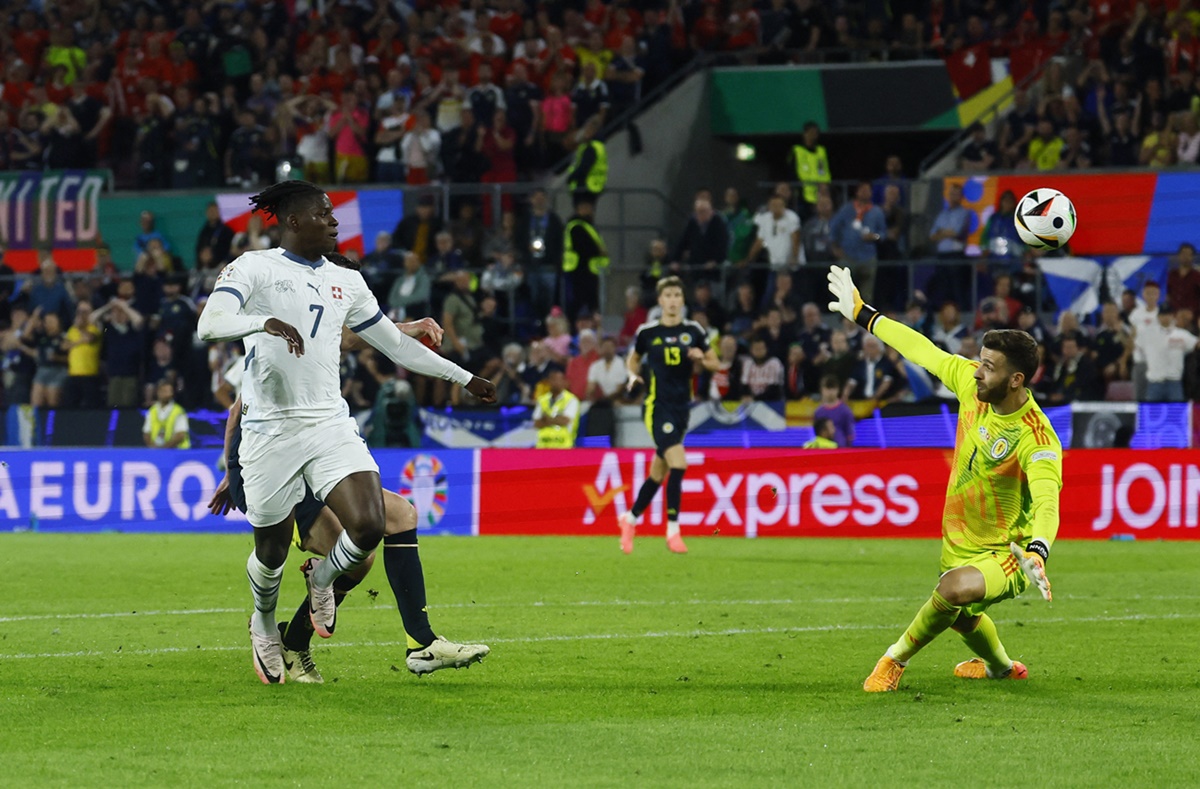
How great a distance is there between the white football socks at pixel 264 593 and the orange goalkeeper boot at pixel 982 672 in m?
3.27

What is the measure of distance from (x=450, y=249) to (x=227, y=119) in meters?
5.71

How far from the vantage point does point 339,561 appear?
26.8ft

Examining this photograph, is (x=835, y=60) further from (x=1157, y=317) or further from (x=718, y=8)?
(x=1157, y=317)

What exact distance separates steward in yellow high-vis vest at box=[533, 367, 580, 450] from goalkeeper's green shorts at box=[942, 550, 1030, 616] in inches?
460

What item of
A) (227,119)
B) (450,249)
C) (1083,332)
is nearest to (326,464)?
(1083,332)

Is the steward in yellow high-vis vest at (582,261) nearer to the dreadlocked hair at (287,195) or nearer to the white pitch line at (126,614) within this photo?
the white pitch line at (126,614)

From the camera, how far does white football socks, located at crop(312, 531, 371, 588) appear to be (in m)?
8.07

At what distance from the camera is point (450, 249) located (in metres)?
22.8

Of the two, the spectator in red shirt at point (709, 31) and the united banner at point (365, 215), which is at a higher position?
the spectator in red shirt at point (709, 31)

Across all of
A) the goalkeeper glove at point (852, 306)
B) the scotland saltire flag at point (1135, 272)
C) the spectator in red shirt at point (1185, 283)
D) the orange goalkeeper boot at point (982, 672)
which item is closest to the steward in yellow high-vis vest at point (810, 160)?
the scotland saltire flag at point (1135, 272)

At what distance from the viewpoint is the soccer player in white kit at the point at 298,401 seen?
7.91m

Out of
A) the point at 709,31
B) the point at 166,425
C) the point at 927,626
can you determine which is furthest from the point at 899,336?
the point at 709,31

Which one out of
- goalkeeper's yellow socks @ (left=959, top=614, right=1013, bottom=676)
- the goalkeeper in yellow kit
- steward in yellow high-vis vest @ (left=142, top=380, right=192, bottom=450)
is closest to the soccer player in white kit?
the goalkeeper in yellow kit

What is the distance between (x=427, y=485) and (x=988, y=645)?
11350 mm
